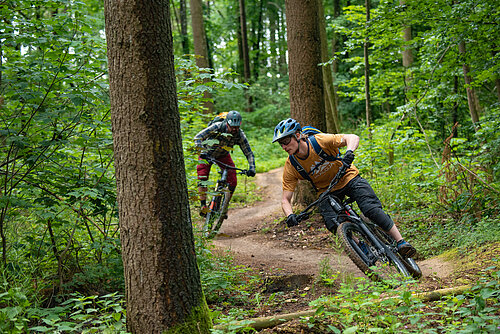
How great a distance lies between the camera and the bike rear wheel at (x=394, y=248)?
16.0ft

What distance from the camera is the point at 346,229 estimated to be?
4.67 m

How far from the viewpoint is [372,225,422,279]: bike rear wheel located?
192 inches

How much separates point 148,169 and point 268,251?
470 cm

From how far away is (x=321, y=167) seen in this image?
5.12 m

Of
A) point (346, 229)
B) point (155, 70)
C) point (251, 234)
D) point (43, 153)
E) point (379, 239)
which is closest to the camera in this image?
point (155, 70)

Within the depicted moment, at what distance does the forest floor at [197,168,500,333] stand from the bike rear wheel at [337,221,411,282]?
20 centimetres

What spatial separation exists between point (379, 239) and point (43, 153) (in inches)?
160

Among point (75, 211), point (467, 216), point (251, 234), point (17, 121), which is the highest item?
point (17, 121)

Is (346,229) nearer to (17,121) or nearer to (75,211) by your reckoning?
(75,211)

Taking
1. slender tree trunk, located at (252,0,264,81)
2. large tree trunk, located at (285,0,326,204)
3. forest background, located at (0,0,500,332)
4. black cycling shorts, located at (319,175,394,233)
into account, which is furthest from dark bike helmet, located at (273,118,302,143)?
slender tree trunk, located at (252,0,264,81)

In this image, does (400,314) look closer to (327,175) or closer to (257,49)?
(327,175)

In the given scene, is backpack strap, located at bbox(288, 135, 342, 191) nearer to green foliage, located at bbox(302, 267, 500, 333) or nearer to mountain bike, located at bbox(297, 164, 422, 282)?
mountain bike, located at bbox(297, 164, 422, 282)

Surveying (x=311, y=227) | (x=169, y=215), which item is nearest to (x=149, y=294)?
(x=169, y=215)

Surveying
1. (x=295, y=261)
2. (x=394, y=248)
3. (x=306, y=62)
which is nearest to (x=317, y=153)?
(x=394, y=248)
